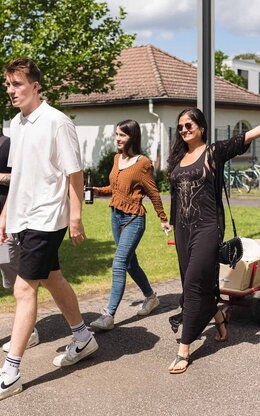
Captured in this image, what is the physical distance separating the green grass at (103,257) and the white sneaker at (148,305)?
1.06m

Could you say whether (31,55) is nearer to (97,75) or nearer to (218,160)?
(97,75)

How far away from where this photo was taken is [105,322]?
5477 mm

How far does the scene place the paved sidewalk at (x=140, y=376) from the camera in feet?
12.9

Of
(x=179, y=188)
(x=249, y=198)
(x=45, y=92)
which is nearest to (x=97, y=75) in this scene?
(x=45, y=92)

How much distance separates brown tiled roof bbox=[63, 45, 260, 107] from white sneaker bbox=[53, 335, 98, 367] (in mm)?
20762

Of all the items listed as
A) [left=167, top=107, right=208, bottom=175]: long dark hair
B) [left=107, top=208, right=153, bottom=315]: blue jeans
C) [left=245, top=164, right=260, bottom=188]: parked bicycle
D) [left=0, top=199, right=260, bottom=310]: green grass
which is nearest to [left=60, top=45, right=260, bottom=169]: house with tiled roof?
[left=245, top=164, right=260, bottom=188]: parked bicycle

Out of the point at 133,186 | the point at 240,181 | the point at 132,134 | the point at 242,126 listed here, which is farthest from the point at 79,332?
the point at 242,126

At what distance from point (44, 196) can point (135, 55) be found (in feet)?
88.9

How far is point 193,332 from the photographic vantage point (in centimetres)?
468

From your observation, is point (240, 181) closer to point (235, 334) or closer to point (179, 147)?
point (235, 334)

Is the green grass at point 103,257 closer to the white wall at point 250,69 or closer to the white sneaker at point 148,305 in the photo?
the white sneaker at point 148,305

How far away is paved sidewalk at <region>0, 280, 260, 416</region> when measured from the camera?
3.92 m

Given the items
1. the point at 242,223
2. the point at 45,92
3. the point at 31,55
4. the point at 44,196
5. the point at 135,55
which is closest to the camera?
the point at 44,196

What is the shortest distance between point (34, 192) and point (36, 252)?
Answer: 0.38 metres
